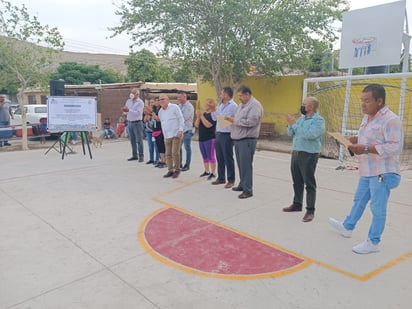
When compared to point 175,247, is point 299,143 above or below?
above

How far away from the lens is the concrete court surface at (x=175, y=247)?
269 cm

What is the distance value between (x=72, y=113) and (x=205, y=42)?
5234mm

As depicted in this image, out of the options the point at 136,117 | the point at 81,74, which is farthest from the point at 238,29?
the point at 81,74

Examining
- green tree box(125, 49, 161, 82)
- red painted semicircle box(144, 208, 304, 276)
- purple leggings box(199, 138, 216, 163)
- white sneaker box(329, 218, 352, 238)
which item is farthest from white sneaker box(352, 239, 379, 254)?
green tree box(125, 49, 161, 82)

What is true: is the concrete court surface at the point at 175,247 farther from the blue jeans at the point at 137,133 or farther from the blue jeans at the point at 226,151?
the blue jeans at the point at 137,133

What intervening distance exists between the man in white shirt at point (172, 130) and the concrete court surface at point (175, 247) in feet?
1.16

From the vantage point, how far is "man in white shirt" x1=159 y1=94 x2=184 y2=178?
6.31 meters

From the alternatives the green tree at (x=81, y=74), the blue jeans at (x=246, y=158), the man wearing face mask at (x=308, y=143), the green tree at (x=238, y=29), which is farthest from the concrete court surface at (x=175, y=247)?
the green tree at (x=81, y=74)

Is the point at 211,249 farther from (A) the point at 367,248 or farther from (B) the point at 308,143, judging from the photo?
(B) the point at 308,143

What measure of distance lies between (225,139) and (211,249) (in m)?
2.52

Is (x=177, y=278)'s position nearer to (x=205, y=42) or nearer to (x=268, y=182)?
(x=268, y=182)

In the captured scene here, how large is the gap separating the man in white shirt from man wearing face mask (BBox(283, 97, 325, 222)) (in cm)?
255

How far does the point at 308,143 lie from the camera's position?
13.6ft

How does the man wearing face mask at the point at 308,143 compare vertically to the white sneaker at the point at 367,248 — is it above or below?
above
